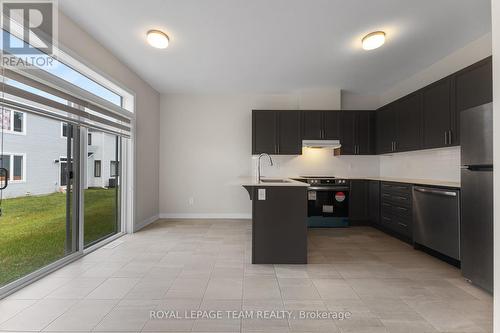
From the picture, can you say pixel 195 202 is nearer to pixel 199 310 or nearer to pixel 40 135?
pixel 40 135

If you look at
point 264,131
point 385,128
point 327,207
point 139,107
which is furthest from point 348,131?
point 139,107

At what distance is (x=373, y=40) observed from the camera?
3.00m

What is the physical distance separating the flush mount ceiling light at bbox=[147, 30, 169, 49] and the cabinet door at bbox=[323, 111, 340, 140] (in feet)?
10.7

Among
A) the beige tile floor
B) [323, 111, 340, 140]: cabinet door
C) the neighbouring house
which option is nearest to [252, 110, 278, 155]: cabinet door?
[323, 111, 340, 140]: cabinet door

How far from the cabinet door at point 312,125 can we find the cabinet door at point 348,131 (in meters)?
0.44

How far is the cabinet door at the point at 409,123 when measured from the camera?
3721mm

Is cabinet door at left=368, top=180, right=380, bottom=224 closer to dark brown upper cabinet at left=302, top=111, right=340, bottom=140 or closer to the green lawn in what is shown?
dark brown upper cabinet at left=302, top=111, right=340, bottom=140

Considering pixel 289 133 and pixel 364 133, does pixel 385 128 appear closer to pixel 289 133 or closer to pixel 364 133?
pixel 364 133

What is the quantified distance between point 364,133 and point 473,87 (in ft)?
7.35

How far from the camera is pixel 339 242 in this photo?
12.3ft

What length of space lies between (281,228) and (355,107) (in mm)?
3853

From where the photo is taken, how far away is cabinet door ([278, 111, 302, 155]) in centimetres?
492

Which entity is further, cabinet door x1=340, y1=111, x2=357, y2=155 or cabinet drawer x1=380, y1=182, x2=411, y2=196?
cabinet door x1=340, y1=111, x2=357, y2=155

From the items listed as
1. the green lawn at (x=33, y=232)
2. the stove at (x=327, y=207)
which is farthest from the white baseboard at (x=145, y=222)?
the stove at (x=327, y=207)
